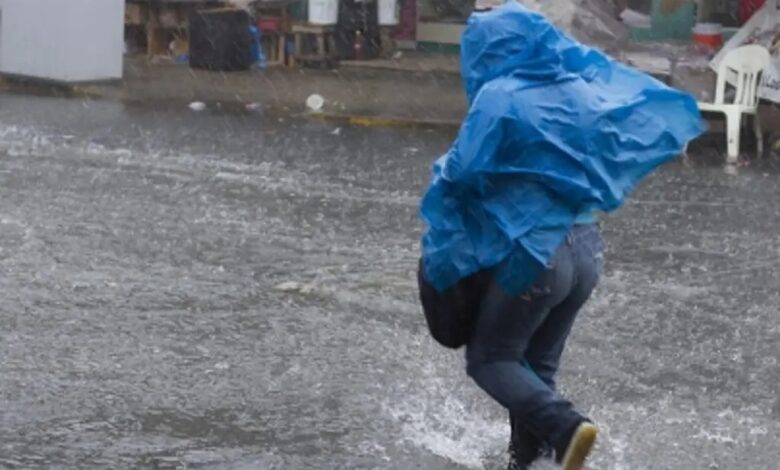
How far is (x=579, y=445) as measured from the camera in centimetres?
546

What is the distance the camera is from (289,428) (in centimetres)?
657

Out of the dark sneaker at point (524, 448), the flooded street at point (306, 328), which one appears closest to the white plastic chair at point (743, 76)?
the flooded street at point (306, 328)

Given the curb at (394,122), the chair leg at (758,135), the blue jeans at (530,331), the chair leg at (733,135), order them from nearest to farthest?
1. the blue jeans at (530,331)
2. the chair leg at (733,135)
3. the chair leg at (758,135)
4. the curb at (394,122)

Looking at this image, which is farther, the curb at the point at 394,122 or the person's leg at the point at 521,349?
the curb at the point at 394,122

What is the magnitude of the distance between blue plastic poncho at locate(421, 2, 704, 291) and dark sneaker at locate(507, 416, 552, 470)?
2.30 ft

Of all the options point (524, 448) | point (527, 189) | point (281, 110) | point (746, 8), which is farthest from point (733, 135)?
point (527, 189)

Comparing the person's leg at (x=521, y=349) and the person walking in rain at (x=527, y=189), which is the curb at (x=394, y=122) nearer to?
the person walking in rain at (x=527, y=189)

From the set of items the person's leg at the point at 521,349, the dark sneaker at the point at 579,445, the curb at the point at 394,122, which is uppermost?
the person's leg at the point at 521,349

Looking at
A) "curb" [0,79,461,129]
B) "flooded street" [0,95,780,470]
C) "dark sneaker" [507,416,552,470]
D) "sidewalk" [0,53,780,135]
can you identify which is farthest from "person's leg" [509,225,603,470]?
"sidewalk" [0,53,780,135]

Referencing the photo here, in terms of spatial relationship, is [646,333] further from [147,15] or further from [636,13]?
[147,15]

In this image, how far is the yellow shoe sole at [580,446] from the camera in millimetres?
5449

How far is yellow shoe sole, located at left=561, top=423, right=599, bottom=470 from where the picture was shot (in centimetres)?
545

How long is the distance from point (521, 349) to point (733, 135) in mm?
10726

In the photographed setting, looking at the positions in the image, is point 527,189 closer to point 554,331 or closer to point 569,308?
point 569,308
